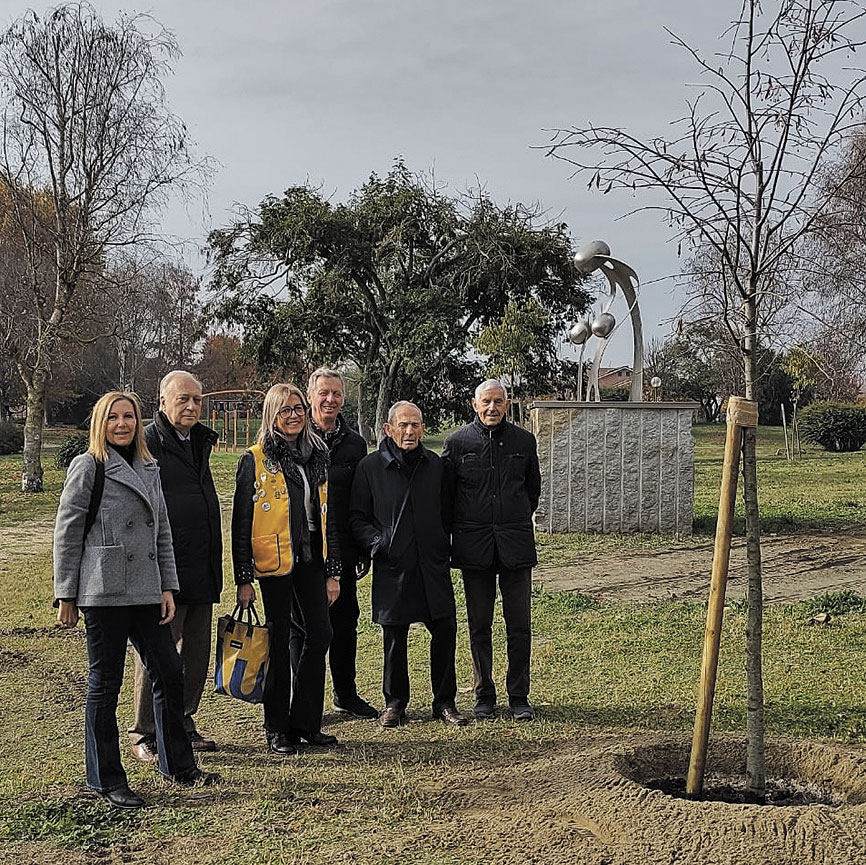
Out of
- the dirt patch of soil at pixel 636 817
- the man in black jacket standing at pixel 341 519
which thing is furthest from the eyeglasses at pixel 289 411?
the dirt patch of soil at pixel 636 817

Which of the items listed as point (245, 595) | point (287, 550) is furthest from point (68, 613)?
point (287, 550)

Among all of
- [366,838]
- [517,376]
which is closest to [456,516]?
[366,838]

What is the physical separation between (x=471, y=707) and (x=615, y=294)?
9.93 meters

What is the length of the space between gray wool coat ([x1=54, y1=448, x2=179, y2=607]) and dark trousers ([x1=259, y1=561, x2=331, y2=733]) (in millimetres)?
820

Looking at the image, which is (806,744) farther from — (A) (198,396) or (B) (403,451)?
(A) (198,396)

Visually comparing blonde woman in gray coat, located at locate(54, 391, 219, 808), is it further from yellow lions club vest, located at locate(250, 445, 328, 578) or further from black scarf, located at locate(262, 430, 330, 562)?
black scarf, located at locate(262, 430, 330, 562)

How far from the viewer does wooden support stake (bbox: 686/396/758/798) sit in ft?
14.0

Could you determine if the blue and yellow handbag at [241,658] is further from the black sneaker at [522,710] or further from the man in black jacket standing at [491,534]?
the black sneaker at [522,710]

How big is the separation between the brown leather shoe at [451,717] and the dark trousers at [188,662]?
1.35 m

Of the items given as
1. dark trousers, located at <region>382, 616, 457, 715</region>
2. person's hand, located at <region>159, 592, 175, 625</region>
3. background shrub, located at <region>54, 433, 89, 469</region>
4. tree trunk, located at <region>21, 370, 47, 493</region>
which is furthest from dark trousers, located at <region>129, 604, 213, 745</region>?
background shrub, located at <region>54, 433, 89, 469</region>

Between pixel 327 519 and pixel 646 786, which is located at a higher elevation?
pixel 327 519

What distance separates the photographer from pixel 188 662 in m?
5.33

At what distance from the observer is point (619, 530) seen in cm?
1349

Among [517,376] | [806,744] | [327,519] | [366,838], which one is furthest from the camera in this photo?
[517,376]
